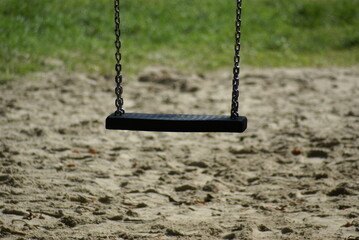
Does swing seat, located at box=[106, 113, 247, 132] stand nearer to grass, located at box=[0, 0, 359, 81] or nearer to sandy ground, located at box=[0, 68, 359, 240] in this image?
sandy ground, located at box=[0, 68, 359, 240]

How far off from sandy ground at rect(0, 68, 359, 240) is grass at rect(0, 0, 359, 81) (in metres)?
1.20

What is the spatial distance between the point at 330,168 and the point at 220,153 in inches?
43.4

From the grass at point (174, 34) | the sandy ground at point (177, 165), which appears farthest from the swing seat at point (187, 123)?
the grass at point (174, 34)

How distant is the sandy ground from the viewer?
409 cm

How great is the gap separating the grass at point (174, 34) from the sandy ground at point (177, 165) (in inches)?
47.4

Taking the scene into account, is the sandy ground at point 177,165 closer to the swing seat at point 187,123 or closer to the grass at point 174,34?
the swing seat at point 187,123

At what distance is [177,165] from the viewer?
18.0 feet

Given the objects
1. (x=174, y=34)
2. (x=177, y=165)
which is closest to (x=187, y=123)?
(x=177, y=165)

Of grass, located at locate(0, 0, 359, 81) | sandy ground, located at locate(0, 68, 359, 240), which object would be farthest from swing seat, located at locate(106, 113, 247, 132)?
grass, located at locate(0, 0, 359, 81)

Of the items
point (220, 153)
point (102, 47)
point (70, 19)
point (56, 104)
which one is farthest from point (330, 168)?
point (70, 19)

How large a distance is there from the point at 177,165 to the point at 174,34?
21.3 feet

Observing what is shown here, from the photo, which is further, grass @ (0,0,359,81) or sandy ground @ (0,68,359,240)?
grass @ (0,0,359,81)

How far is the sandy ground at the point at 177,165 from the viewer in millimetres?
4086

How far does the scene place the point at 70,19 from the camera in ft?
37.7
